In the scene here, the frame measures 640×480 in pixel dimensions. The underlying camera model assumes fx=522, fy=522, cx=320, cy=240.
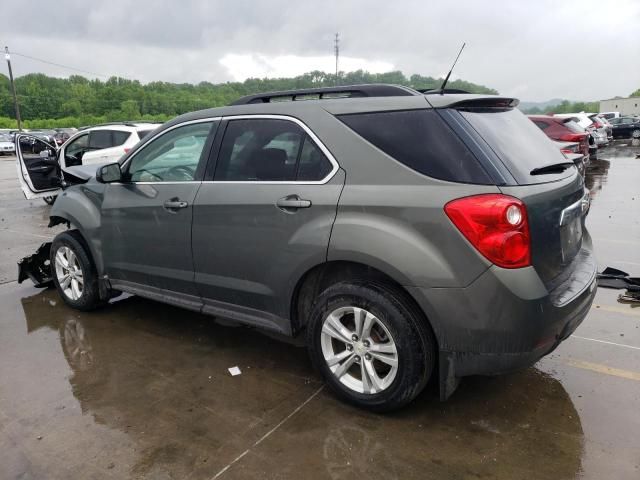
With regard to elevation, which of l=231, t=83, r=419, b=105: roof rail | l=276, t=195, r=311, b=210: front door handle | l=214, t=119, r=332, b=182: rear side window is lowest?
l=276, t=195, r=311, b=210: front door handle

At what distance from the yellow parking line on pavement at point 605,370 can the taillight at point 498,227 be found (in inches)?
55.6

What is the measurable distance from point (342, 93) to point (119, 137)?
9236mm

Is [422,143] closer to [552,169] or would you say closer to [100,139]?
[552,169]

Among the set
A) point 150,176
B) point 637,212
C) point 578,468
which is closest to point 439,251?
point 578,468

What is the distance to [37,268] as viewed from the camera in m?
5.48

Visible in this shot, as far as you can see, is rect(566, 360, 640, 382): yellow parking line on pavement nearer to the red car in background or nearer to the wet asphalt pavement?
the wet asphalt pavement

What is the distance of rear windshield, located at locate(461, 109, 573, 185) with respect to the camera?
2740 millimetres

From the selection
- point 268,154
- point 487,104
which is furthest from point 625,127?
point 268,154

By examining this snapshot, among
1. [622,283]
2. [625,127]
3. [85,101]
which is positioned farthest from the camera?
[85,101]

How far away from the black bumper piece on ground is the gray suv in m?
2.10

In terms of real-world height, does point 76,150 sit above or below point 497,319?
above

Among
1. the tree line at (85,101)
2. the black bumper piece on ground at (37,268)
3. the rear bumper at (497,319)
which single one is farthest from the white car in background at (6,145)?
the tree line at (85,101)

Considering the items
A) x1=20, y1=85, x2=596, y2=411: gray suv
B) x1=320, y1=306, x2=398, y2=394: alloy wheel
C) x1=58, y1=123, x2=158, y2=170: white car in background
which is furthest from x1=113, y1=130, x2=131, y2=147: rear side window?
x1=320, y1=306, x2=398, y2=394: alloy wheel

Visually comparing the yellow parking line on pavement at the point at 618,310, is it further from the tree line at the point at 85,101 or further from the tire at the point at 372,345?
the tree line at the point at 85,101
